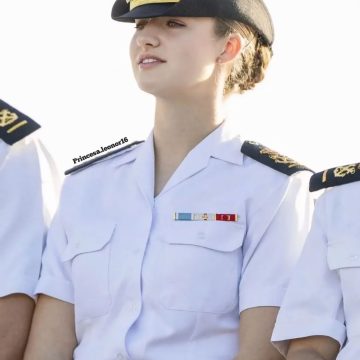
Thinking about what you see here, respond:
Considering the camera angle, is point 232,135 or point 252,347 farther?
point 232,135

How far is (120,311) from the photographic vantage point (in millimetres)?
3363

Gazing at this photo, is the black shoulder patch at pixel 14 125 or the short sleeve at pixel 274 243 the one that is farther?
the black shoulder patch at pixel 14 125

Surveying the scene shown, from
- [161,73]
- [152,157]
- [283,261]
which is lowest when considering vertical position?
[283,261]

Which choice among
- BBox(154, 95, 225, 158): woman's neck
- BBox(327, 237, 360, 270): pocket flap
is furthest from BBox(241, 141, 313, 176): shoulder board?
BBox(327, 237, 360, 270): pocket flap

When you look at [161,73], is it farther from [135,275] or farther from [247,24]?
[135,275]

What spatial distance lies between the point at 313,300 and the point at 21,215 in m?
1.07

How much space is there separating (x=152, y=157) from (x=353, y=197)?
77cm

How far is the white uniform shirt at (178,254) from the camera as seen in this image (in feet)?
10.7

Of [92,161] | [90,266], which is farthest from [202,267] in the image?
[92,161]

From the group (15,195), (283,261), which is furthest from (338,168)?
(15,195)

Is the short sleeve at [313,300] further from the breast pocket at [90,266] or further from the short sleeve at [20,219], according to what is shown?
the short sleeve at [20,219]

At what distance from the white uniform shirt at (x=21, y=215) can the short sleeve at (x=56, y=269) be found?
3 centimetres

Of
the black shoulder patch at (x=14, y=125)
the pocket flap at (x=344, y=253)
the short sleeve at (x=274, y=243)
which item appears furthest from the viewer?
the black shoulder patch at (x=14, y=125)

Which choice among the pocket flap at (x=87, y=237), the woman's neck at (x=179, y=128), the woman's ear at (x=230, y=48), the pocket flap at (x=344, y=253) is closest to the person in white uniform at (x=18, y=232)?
the pocket flap at (x=87, y=237)
